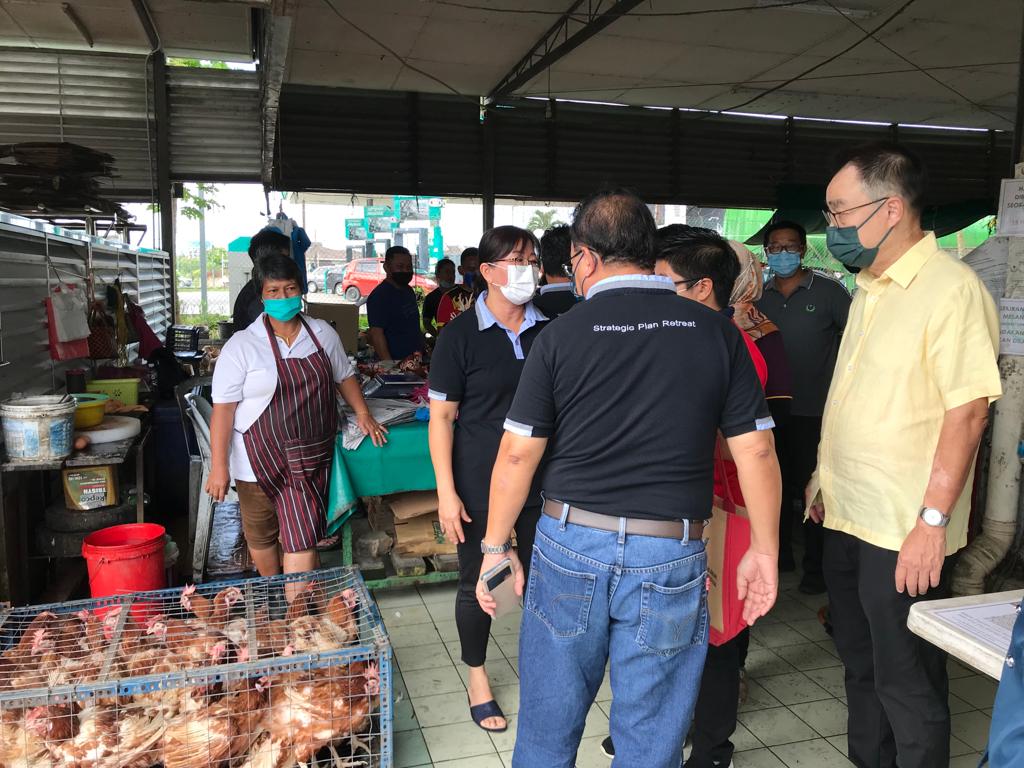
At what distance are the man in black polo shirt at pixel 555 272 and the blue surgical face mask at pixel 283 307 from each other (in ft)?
3.29

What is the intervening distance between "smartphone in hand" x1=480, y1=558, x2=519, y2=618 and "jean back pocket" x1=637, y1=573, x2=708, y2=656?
46 centimetres

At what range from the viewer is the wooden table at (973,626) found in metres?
1.38

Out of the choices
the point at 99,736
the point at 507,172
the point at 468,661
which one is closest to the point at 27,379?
the point at 99,736

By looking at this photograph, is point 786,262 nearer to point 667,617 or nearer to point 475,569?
point 475,569

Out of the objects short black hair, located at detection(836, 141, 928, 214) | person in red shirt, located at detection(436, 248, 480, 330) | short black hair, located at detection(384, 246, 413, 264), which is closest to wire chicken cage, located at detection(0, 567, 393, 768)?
short black hair, located at detection(836, 141, 928, 214)

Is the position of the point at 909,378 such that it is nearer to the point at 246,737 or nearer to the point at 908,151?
the point at 908,151

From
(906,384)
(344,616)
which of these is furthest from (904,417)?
(344,616)

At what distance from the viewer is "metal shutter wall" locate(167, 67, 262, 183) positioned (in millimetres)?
8023

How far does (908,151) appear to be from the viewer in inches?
83.3

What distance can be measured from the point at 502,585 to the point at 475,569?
69cm

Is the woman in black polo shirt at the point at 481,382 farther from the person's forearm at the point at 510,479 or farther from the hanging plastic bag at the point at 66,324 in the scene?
the hanging plastic bag at the point at 66,324

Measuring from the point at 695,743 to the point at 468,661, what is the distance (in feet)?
2.93

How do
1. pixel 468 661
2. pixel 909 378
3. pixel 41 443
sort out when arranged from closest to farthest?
pixel 909 378
pixel 468 661
pixel 41 443

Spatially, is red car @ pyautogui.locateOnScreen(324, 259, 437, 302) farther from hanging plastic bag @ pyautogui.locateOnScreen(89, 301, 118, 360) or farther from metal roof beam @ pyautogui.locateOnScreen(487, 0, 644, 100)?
hanging plastic bag @ pyautogui.locateOnScreen(89, 301, 118, 360)
